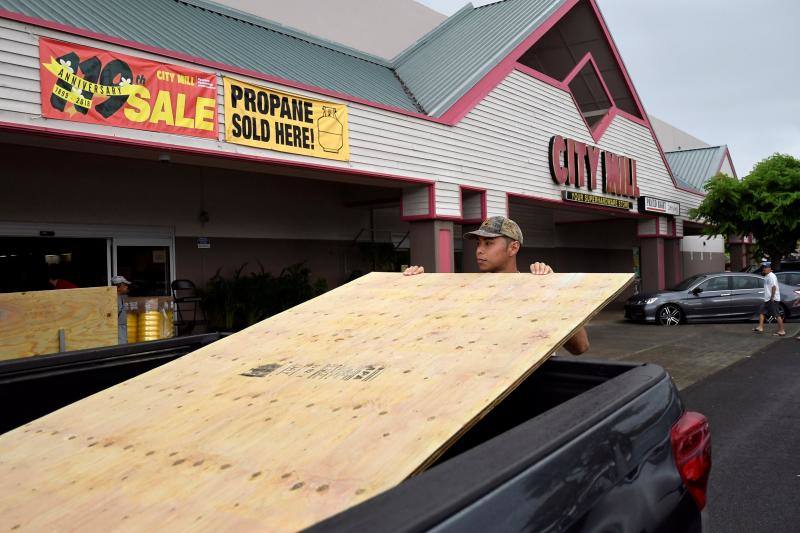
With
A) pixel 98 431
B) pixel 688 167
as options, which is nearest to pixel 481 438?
pixel 98 431

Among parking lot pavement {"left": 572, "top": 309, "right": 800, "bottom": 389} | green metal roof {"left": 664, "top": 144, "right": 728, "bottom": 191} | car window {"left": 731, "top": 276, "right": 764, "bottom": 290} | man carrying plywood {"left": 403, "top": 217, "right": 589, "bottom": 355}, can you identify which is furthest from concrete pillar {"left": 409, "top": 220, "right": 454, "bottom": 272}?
green metal roof {"left": 664, "top": 144, "right": 728, "bottom": 191}

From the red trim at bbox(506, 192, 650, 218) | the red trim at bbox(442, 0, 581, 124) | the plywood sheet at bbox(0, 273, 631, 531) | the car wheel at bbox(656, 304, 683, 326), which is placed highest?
the red trim at bbox(442, 0, 581, 124)

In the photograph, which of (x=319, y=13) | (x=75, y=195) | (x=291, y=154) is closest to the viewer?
(x=291, y=154)

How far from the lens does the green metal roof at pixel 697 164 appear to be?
30.4 m

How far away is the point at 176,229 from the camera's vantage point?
459 inches

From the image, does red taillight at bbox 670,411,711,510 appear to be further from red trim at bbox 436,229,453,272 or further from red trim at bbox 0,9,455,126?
red trim at bbox 436,229,453,272

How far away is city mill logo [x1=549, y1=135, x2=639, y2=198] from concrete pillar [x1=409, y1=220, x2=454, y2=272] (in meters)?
4.71

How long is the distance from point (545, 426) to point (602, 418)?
24 centimetres

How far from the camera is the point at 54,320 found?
20.7 feet

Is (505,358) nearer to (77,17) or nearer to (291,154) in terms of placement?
(291,154)

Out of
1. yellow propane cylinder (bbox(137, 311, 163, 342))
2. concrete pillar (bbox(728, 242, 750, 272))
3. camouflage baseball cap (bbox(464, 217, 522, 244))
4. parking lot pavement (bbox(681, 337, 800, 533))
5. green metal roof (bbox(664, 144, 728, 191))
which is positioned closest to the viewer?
camouflage baseball cap (bbox(464, 217, 522, 244))

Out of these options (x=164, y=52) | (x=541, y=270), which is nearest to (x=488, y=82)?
(x=164, y=52)

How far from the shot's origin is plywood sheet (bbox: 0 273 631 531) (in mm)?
1557

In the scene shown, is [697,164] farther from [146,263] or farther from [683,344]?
[146,263]
